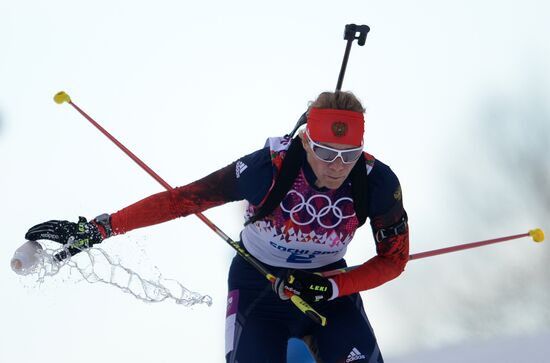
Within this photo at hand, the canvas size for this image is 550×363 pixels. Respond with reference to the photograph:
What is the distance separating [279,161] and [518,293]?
654 cm

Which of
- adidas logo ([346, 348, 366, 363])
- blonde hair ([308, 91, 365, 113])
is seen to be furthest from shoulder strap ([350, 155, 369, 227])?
adidas logo ([346, 348, 366, 363])

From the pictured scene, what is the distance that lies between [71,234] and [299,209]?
0.89 m

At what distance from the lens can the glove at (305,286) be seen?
3.53m

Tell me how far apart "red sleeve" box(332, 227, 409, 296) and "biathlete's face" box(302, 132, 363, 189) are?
0.39 meters

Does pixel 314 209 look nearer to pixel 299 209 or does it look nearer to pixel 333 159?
pixel 299 209

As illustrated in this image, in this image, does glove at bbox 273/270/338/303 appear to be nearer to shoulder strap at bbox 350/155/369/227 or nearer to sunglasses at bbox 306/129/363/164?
shoulder strap at bbox 350/155/369/227

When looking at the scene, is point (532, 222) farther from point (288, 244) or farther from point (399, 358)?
point (288, 244)

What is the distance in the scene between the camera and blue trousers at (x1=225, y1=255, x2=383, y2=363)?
347 centimetres

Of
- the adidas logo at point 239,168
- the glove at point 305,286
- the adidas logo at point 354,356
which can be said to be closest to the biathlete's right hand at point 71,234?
the adidas logo at point 239,168

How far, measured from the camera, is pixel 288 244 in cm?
363

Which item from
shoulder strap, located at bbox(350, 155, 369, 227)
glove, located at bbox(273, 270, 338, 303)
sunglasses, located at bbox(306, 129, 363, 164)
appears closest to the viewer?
sunglasses, located at bbox(306, 129, 363, 164)

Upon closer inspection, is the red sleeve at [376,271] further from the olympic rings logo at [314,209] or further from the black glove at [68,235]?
the black glove at [68,235]

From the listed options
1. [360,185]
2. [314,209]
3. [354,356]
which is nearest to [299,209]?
[314,209]

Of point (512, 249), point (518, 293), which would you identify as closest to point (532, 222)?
point (512, 249)
